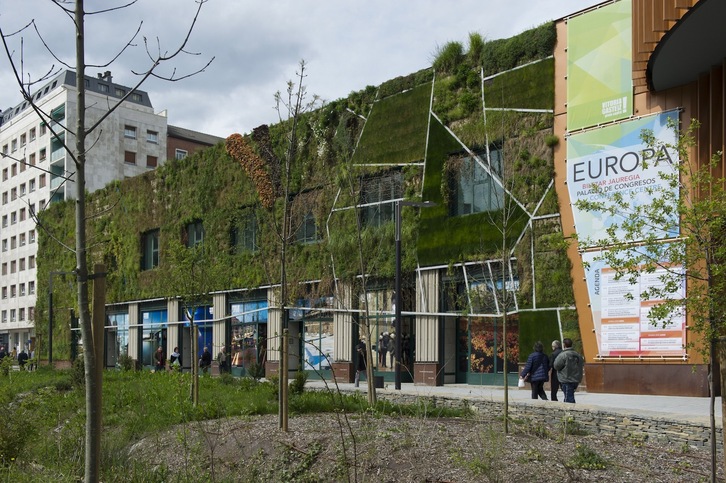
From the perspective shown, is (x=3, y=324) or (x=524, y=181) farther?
(x=3, y=324)

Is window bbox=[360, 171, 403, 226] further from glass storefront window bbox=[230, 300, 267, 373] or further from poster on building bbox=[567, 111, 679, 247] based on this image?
poster on building bbox=[567, 111, 679, 247]

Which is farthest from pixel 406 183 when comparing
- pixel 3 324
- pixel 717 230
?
pixel 3 324

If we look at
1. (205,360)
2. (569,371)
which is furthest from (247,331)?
(569,371)

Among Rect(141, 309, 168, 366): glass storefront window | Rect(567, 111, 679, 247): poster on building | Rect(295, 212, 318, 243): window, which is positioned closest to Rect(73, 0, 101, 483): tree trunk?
Rect(567, 111, 679, 247): poster on building

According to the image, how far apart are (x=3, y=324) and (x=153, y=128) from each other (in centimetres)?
2301

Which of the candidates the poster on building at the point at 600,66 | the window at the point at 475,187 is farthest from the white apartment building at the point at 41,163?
the poster on building at the point at 600,66

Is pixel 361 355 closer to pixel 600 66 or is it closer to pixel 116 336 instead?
pixel 600 66

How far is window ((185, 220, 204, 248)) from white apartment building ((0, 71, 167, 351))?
91.2 feet

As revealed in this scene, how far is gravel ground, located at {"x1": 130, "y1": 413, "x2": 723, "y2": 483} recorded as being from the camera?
8992mm

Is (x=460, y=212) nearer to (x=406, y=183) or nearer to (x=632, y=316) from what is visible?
(x=406, y=183)

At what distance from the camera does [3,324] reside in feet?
251

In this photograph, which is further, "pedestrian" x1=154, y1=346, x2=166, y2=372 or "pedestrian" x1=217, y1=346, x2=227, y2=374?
"pedestrian" x1=154, y1=346, x2=166, y2=372

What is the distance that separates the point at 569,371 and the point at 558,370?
33cm

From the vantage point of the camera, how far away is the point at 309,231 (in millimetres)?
33219
